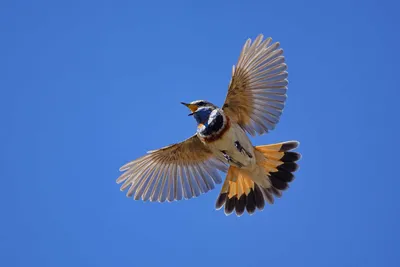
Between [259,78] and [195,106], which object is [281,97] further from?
[195,106]

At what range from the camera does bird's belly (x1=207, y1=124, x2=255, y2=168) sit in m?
15.4

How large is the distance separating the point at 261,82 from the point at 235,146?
1315 mm

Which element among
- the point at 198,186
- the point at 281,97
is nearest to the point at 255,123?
the point at 281,97

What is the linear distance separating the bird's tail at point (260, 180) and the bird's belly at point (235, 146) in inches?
9.4

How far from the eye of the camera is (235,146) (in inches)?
607

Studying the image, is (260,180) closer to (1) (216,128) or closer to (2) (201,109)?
(1) (216,128)

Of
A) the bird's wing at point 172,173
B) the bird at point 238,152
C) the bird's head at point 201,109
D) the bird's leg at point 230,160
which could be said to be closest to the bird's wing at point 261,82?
the bird at point 238,152

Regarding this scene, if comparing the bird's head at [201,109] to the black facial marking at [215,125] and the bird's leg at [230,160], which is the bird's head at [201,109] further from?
the bird's leg at [230,160]

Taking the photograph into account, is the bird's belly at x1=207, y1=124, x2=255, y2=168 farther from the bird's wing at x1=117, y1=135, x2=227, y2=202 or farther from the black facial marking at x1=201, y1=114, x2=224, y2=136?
the bird's wing at x1=117, y1=135, x2=227, y2=202

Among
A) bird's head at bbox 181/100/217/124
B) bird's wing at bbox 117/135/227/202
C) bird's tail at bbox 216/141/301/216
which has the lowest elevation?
bird's tail at bbox 216/141/301/216

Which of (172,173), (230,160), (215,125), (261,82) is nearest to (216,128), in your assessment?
(215,125)

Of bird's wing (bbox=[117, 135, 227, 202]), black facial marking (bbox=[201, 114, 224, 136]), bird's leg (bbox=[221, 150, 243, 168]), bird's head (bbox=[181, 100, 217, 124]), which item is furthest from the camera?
bird's wing (bbox=[117, 135, 227, 202])

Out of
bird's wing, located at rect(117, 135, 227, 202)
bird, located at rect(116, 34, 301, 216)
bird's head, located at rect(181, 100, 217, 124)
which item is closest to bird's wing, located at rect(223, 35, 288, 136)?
bird, located at rect(116, 34, 301, 216)

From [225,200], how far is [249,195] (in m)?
0.51
